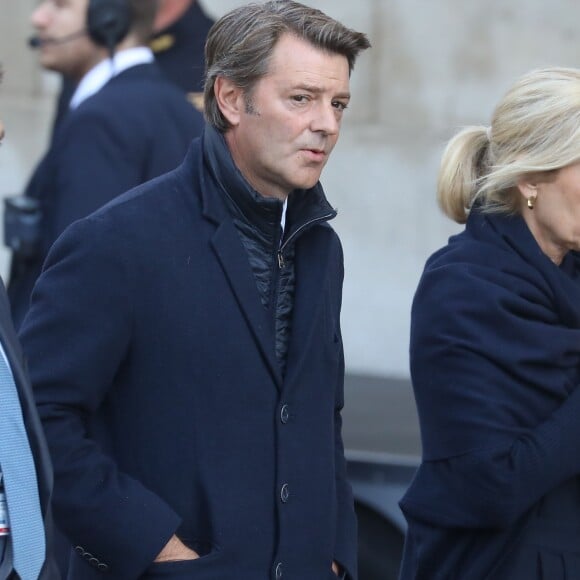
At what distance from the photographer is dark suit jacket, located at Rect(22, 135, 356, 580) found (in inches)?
115

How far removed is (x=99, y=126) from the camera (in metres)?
4.53

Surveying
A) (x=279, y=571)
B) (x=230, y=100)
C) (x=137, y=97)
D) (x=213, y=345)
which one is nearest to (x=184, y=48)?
(x=137, y=97)

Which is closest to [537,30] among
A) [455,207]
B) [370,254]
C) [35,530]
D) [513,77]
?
[513,77]

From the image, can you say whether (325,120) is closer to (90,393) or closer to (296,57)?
(296,57)

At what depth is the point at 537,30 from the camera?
7676 mm

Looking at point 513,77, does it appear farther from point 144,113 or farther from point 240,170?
point 240,170

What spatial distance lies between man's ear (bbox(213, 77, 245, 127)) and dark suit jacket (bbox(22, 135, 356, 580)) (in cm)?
14

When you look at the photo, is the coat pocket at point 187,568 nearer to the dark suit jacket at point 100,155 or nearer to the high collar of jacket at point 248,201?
the high collar of jacket at point 248,201

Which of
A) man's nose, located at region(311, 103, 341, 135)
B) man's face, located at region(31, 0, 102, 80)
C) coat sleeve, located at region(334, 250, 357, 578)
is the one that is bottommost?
Result: coat sleeve, located at region(334, 250, 357, 578)

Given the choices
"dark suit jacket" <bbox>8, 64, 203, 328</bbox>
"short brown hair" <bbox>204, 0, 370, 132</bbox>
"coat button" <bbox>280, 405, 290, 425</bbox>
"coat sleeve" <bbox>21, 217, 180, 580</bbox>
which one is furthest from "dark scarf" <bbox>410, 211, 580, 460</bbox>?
"dark suit jacket" <bbox>8, 64, 203, 328</bbox>

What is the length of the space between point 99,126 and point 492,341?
166 centimetres

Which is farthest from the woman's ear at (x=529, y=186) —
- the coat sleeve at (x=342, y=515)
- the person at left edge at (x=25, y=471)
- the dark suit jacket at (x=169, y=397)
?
the person at left edge at (x=25, y=471)

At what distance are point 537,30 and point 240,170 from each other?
4869mm

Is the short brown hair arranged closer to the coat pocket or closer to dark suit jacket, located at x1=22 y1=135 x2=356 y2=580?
dark suit jacket, located at x1=22 y1=135 x2=356 y2=580
